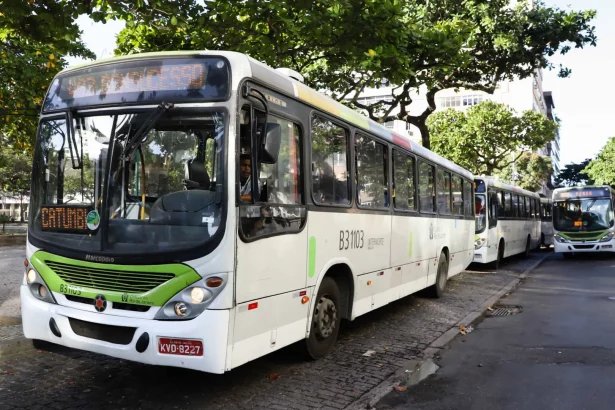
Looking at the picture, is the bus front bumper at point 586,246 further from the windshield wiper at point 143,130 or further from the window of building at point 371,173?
the windshield wiper at point 143,130

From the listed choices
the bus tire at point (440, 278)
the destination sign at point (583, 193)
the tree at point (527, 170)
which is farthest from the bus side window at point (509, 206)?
the tree at point (527, 170)

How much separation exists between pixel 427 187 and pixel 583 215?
48.4 ft

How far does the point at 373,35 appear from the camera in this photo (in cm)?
931

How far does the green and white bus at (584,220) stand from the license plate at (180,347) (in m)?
20.5

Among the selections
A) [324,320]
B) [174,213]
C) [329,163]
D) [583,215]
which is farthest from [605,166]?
[174,213]

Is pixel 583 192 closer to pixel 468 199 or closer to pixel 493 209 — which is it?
pixel 493 209

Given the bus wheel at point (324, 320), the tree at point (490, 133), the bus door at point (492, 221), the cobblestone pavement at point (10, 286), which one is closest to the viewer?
the bus wheel at point (324, 320)

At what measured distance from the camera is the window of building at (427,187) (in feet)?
32.8

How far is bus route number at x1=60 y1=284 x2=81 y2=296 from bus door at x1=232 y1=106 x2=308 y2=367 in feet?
4.65

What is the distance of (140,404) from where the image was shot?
4738 millimetres

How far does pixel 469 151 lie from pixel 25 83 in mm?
27847

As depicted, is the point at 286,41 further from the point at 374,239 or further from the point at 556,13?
the point at 556,13

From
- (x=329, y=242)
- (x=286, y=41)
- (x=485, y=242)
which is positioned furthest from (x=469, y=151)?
(x=329, y=242)

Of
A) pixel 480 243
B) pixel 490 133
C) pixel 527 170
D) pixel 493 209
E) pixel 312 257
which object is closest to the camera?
pixel 312 257
